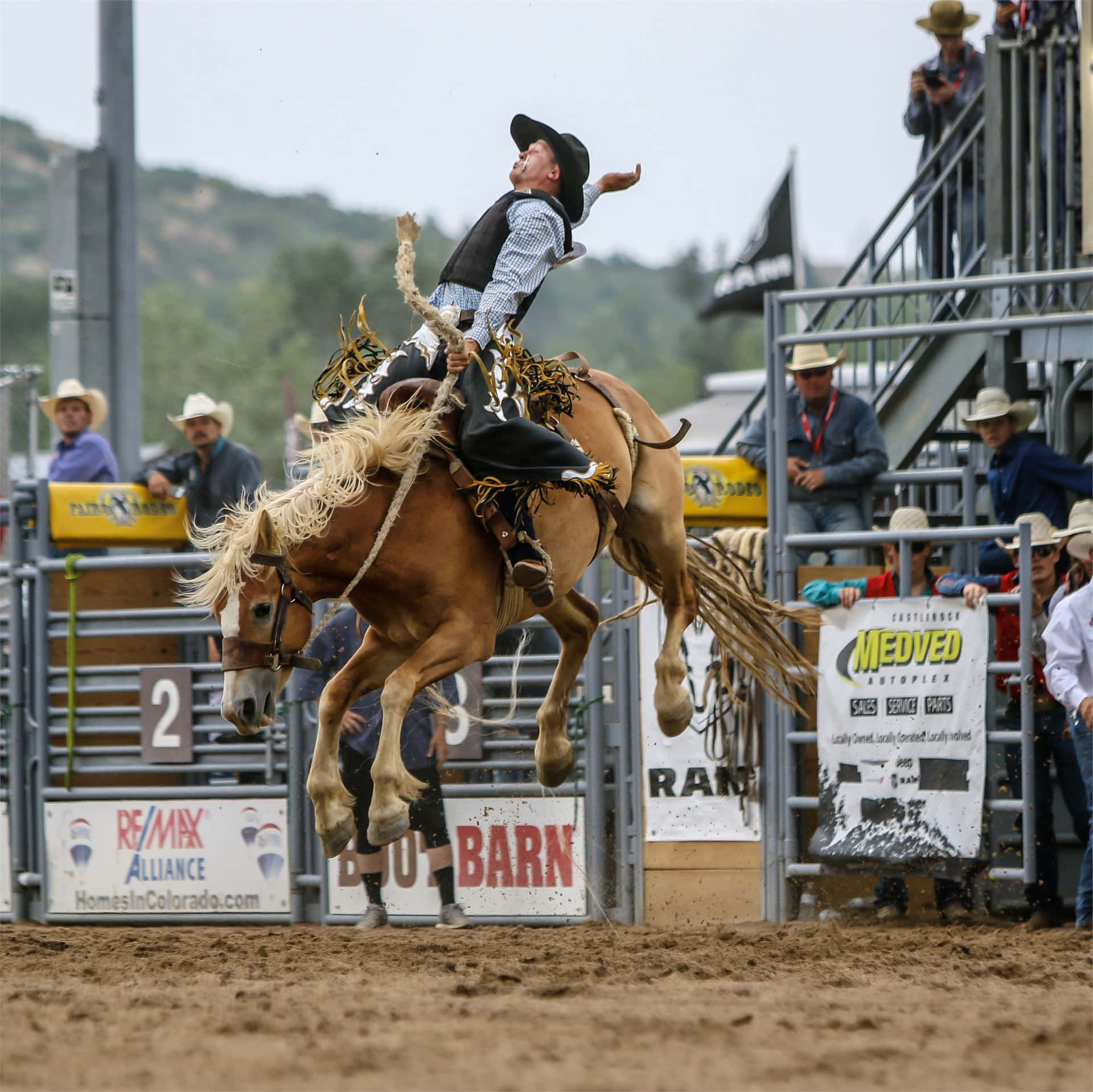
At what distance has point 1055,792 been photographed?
8.20 m

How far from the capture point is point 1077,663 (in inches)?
287

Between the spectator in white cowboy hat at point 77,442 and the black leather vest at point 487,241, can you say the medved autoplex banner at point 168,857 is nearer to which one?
the spectator in white cowboy hat at point 77,442

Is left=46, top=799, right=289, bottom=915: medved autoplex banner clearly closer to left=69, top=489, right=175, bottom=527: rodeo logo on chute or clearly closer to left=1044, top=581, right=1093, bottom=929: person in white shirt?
left=69, top=489, right=175, bottom=527: rodeo logo on chute

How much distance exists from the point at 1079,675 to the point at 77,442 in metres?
6.53

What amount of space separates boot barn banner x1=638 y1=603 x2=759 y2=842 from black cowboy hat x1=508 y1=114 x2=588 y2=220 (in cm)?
266

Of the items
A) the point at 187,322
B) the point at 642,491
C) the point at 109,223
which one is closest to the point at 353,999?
the point at 642,491

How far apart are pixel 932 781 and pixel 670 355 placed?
295ft

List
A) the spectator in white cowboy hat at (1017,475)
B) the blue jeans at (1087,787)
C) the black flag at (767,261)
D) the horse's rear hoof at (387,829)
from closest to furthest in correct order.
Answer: the horse's rear hoof at (387,829) < the blue jeans at (1087,787) < the spectator in white cowboy hat at (1017,475) < the black flag at (767,261)

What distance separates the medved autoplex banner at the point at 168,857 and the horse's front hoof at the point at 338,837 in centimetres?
321

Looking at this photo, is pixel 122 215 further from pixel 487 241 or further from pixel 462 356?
pixel 462 356

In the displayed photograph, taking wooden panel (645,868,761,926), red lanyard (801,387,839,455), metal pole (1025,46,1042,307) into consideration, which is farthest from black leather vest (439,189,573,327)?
metal pole (1025,46,1042,307)

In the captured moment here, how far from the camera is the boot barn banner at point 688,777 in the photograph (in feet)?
28.2

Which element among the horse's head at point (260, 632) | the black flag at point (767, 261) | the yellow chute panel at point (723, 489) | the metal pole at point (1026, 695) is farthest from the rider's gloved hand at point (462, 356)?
the black flag at point (767, 261)

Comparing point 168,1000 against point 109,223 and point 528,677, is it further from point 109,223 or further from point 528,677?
point 109,223
